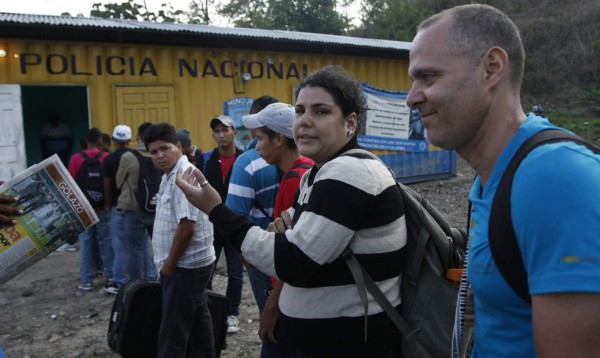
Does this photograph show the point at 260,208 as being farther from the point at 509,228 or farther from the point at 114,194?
the point at 114,194

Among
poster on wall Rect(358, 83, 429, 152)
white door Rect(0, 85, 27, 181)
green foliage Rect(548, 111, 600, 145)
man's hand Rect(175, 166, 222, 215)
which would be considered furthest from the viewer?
green foliage Rect(548, 111, 600, 145)

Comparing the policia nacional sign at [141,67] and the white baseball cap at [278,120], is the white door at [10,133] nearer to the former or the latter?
the policia nacional sign at [141,67]

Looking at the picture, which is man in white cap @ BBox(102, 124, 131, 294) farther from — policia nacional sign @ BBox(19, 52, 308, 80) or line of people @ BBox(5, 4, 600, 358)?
policia nacional sign @ BBox(19, 52, 308, 80)

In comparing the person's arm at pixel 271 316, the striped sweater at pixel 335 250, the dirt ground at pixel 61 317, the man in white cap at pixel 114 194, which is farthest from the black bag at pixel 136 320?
the man in white cap at pixel 114 194

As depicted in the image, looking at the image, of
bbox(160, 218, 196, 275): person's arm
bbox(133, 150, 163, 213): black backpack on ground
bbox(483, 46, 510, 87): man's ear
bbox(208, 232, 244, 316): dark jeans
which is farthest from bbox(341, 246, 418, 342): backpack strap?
bbox(133, 150, 163, 213): black backpack on ground

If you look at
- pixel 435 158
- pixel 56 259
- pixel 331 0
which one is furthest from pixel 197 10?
pixel 56 259

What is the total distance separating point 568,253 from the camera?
2.87 ft

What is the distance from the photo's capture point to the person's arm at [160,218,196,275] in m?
3.13

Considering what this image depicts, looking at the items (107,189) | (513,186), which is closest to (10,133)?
(107,189)

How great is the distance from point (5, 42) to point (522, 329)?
8.42 meters

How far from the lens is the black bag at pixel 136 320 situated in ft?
10.8

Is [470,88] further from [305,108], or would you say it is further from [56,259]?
[56,259]

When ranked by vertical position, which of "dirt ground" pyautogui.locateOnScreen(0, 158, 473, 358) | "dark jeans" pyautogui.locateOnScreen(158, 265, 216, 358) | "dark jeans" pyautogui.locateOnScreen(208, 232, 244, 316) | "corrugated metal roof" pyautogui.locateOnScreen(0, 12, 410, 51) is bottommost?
"dirt ground" pyautogui.locateOnScreen(0, 158, 473, 358)

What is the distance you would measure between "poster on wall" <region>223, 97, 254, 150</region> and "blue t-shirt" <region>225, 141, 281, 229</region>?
5665 millimetres
